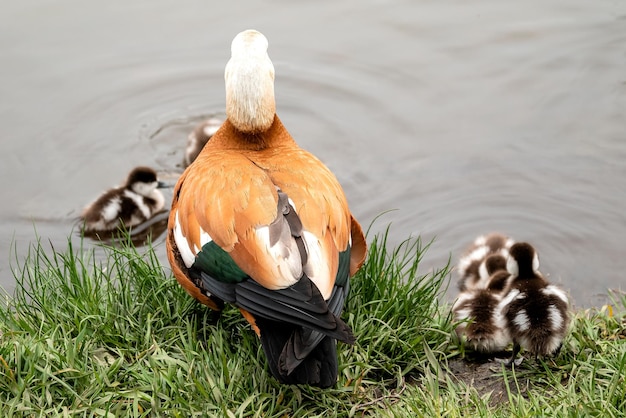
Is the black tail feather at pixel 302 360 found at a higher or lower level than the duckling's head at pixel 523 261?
higher

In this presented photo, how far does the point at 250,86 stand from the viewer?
3957mm

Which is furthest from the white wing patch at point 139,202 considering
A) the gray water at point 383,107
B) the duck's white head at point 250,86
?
the duck's white head at point 250,86

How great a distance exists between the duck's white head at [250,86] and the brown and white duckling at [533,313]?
139 centimetres

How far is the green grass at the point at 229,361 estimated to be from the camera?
10.7 ft

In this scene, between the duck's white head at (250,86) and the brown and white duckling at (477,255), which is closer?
the duck's white head at (250,86)

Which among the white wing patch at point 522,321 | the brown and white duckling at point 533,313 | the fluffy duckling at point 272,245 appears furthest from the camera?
the white wing patch at point 522,321

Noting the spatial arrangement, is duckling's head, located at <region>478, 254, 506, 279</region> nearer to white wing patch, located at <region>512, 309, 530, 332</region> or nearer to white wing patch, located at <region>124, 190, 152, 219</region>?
white wing patch, located at <region>512, 309, 530, 332</region>

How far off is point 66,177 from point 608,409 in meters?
4.35

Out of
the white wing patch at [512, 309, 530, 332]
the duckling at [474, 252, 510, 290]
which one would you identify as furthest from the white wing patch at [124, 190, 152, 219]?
the white wing patch at [512, 309, 530, 332]

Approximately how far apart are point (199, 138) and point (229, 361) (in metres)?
2.99

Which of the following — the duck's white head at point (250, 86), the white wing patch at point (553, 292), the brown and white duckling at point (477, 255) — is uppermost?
the duck's white head at point (250, 86)

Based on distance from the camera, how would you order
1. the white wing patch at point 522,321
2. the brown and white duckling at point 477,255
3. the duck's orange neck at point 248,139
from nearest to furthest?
the white wing patch at point 522,321
the duck's orange neck at point 248,139
the brown and white duckling at point 477,255

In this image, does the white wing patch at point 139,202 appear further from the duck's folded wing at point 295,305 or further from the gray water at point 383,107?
the duck's folded wing at point 295,305

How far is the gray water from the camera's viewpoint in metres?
5.87
